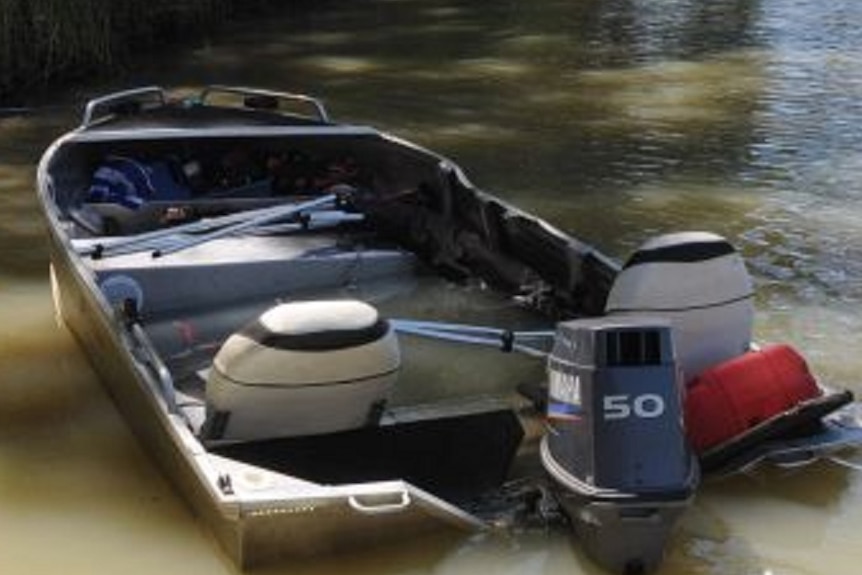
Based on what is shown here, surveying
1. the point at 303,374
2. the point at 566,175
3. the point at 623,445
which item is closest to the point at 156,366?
the point at 303,374

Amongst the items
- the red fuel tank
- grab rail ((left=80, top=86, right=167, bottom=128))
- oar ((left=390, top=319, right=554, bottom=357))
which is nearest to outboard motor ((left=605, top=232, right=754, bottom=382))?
the red fuel tank

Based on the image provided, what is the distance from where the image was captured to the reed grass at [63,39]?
12.2m

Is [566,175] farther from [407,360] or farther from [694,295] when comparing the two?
[694,295]

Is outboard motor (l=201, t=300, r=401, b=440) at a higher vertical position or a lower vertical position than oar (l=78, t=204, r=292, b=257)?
higher

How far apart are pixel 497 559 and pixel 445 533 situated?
0.18 metres

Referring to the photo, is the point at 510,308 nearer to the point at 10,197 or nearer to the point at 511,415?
the point at 511,415

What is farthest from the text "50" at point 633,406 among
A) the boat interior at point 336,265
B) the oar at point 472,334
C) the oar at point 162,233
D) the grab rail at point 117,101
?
the grab rail at point 117,101

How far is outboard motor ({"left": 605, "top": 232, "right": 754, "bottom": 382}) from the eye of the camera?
189 inches

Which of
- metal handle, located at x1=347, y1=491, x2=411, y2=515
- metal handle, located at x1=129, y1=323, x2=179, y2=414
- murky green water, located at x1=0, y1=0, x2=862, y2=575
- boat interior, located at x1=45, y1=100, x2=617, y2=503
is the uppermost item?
metal handle, located at x1=129, y1=323, x2=179, y2=414

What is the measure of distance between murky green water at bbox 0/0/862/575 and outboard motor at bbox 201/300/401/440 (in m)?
0.43

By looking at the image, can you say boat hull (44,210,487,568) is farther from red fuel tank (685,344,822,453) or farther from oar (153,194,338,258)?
oar (153,194,338,258)

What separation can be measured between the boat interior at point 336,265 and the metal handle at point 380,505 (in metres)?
0.47

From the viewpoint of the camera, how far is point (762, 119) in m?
11.2

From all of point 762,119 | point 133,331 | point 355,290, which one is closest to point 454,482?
point 133,331
